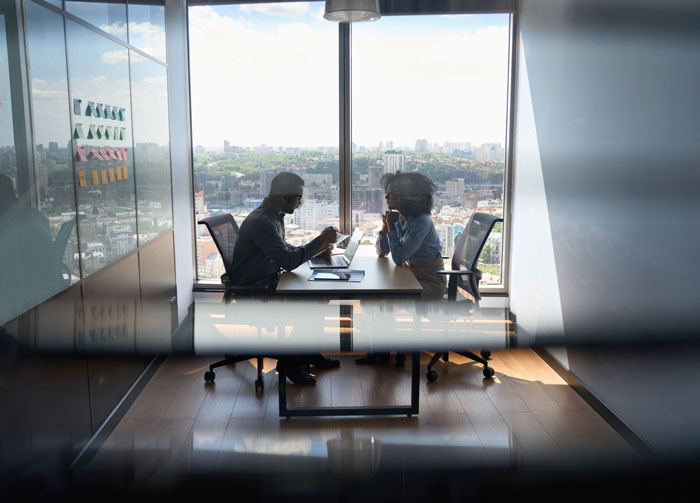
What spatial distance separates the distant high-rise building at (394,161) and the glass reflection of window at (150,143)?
2.74 feet

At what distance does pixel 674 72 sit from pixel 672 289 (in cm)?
49

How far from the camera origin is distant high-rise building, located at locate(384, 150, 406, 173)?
1968mm

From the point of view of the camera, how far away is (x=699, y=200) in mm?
1042

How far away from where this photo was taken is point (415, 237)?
1841mm

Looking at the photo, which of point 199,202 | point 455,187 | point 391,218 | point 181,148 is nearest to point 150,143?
point 181,148

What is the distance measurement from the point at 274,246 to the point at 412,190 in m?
0.58

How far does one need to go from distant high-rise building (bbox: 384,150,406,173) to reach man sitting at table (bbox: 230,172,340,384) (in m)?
0.39

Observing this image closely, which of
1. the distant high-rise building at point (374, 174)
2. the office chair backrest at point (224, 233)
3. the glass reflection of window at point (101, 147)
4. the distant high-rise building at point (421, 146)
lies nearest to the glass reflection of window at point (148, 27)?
the glass reflection of window at point (101, 147)

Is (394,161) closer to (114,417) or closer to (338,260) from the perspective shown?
(338,260)

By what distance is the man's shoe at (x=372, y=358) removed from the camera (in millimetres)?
1941

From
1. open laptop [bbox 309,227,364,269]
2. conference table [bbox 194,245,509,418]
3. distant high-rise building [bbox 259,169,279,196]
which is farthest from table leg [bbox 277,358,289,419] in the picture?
distant high-rise building [bbox 259,169,279,196]

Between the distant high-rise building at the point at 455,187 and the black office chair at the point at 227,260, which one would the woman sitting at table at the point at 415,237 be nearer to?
the distant high-rise building at the point at 455,187

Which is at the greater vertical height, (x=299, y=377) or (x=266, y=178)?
(x=266, y=178)

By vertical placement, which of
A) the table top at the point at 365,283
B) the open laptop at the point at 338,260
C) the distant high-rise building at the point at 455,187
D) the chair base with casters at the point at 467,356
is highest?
the distant high-rise building at the point at 455,187
